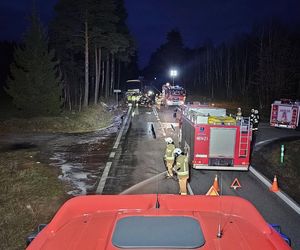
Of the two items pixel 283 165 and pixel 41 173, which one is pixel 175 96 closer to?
pixel 283 165

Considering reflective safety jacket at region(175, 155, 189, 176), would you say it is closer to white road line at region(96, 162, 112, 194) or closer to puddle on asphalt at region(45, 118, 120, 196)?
white road line at region(96, 162, 112, 194)

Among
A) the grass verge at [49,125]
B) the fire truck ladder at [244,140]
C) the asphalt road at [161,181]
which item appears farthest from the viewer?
the grass verge at [49,125]

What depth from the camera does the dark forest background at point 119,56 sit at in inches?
1315

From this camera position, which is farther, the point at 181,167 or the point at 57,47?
the point at 57,47

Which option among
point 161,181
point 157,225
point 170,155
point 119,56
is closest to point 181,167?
point 170,155

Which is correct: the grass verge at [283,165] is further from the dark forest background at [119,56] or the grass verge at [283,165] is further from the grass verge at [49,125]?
the dark forest background at [119,56]

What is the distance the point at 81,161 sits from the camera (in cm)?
1571

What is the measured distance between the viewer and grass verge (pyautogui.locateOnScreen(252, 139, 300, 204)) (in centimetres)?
1270

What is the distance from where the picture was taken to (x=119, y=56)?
51.8m

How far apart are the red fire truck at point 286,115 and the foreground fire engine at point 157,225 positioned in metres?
23.8

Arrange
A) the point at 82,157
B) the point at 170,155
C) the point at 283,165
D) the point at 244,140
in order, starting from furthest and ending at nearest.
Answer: the point at 82,157
the point at 283,165
the point at 244,140
the point at 170,155

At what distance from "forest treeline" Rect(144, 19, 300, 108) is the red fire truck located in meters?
16.7

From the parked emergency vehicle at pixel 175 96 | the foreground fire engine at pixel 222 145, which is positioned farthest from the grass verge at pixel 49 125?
the parked emergency vehicle at pixel 175 96

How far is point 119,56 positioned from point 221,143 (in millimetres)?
40335
